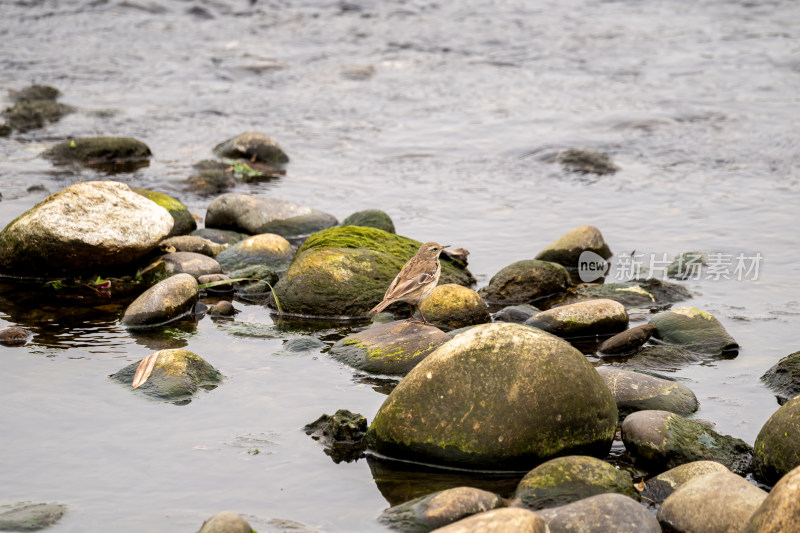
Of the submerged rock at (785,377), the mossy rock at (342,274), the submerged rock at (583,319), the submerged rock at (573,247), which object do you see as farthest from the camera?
the submerged rock at (573,247)

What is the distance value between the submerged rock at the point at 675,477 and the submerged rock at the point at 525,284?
3.58 metres

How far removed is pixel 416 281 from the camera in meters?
7.14

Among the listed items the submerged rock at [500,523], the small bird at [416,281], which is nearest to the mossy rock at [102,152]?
the small bird at [416,281]

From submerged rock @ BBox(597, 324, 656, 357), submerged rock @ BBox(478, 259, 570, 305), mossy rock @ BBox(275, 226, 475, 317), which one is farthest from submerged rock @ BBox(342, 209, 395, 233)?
submerged rock @ BBox(597, 324, 656, 357)

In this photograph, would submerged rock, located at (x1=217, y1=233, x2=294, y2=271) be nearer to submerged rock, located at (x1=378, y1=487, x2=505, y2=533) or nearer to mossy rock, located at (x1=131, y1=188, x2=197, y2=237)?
mossy rock, located at (x1=131, y1=188, x2=197, y2=237)

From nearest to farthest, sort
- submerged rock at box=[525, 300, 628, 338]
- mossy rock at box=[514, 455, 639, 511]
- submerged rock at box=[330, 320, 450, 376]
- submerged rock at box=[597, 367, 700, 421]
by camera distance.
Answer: mossy rock at box=[514, 455, 639, 511], submerged rock at box=[597, 367, 700, 421], submerged rock at box=[330, 320, 450, 376], submerged rock at box=[525, 300, 628, 338]

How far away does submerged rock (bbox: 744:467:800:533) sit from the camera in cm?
416

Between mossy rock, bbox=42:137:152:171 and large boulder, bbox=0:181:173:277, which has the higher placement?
large boulder, bbox=0:181:173:277

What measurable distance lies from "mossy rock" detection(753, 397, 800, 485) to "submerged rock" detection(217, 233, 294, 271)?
5399mm

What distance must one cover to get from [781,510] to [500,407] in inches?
67.3

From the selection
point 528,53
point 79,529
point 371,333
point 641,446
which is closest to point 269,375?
point 371,333

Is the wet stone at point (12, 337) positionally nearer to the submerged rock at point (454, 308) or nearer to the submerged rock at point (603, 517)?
the submerged rock at point (454, 308)

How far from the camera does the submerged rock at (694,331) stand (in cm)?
741

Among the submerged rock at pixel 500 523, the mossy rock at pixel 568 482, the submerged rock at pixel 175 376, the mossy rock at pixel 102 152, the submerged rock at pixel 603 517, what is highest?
the submerged rock at pixel 500 523
